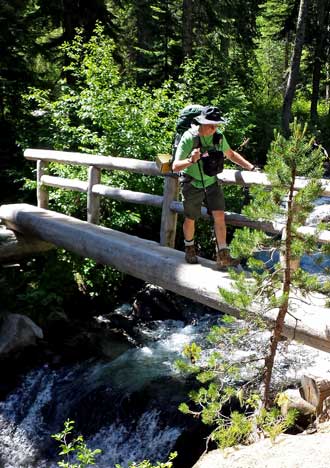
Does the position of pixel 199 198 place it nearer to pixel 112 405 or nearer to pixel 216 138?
pixel 216 138

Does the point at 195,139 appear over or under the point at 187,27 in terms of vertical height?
under

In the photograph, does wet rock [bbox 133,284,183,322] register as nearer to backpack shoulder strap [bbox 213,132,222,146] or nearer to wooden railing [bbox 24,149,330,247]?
wooden railing [bbox 24,149,330,247]

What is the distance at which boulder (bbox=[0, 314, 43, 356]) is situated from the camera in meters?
7.58

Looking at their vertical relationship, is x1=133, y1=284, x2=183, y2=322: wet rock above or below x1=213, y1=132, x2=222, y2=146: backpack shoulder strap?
below

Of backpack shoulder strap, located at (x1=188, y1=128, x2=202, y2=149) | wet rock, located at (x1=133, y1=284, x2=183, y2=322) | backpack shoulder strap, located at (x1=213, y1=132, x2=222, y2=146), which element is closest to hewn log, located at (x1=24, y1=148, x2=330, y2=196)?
backpack shoulder strap, located at (x1=213, y1=132, x2=222, y2=146)

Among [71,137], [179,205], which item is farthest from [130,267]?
[71,137]

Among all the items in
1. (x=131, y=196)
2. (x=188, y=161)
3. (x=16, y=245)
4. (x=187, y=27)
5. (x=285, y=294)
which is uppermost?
(x=187, y=27)

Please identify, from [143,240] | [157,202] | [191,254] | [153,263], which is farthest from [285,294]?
[143,240]

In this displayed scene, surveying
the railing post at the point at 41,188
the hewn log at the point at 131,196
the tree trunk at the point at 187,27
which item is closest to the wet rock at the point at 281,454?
the hewn log at the point at 131,196

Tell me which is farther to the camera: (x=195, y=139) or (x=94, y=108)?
(x=94, y=108)

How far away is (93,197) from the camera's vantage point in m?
7.70

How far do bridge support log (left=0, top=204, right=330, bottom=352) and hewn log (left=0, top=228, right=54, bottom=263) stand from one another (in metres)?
0.17

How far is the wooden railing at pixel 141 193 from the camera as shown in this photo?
208 inches

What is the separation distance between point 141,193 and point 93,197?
1.14 metres
